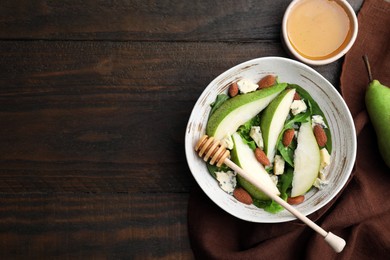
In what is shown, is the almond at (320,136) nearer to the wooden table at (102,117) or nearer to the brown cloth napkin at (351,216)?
the brown cloth napkin at (351,216)

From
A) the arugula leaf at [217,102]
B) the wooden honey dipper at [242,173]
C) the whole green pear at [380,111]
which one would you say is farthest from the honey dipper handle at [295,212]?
the whole green pear at [380,111]

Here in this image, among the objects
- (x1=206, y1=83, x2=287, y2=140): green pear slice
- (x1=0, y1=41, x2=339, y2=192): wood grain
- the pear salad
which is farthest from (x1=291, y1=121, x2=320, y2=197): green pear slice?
(x1=0, y1=41, x2=339, y2=192): wood grain

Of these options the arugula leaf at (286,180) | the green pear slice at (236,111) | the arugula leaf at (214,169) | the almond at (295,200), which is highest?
the green pear slice at (236,111)

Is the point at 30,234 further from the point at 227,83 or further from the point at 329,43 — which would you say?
the point at 329,43

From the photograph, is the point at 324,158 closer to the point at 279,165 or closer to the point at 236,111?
the point at 279,165

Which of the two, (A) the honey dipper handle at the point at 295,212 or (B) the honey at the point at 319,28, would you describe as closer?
(A) the honey dipper handle at the point at 295,212

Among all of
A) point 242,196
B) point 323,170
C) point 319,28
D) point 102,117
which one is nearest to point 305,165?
point 323,170

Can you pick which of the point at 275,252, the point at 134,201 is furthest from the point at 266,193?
the point at 134,201
